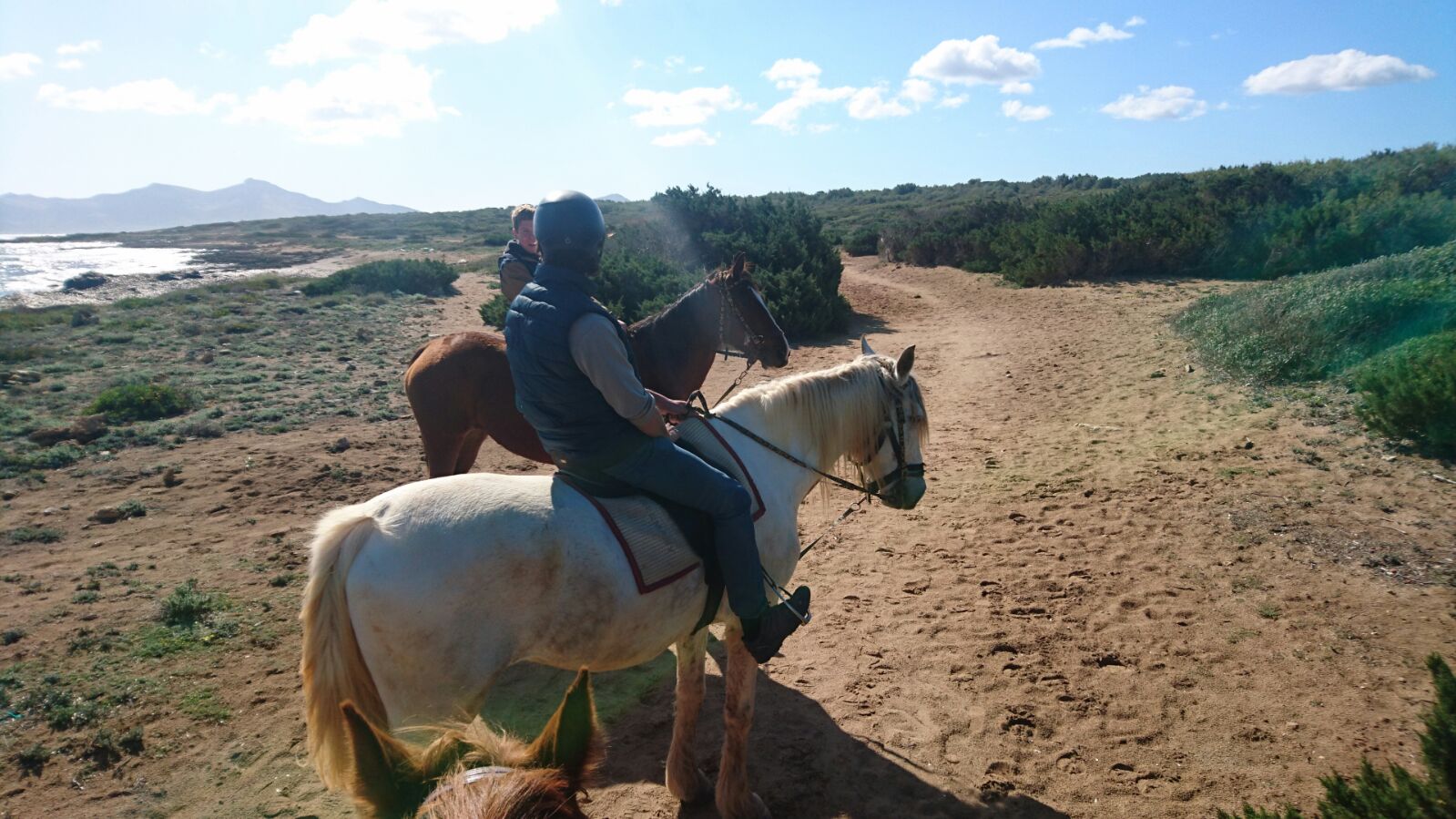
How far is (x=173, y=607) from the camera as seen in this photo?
5.63 metres

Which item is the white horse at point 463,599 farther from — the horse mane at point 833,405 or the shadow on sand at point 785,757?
the shadow on sand at point 785,757

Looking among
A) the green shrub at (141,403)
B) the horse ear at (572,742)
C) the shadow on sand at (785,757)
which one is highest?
the horse ear at (572,742)

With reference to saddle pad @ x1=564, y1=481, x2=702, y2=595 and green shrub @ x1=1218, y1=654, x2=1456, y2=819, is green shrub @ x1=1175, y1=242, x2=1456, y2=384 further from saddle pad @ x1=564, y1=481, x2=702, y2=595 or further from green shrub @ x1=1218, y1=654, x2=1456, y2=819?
saddle pad @ x1=564, y1=481, x2=702, y2=595

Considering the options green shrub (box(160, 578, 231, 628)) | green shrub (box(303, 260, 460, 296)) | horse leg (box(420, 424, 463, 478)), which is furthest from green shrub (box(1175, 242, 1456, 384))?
green shrub (box(303, 260, 460, 296))

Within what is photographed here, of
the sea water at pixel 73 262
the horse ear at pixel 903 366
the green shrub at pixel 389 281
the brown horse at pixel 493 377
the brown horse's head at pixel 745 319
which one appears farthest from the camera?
the sea water at pixel 73 262

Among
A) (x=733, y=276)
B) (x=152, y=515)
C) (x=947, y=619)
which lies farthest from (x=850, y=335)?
(x=152, y=515)

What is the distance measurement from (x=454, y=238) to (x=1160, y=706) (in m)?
53.8

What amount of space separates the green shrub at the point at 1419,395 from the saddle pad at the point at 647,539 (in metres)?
7.13

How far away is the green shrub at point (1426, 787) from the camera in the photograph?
90.0 inches

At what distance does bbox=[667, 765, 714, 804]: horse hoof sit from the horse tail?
5.98 feet

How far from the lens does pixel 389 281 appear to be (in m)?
24.9

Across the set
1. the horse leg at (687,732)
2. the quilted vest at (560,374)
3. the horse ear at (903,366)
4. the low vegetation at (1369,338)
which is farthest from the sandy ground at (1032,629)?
the quilted vest at (560,374)

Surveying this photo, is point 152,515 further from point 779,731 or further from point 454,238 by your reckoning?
point 454,238

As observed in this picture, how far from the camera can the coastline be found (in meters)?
24.7
